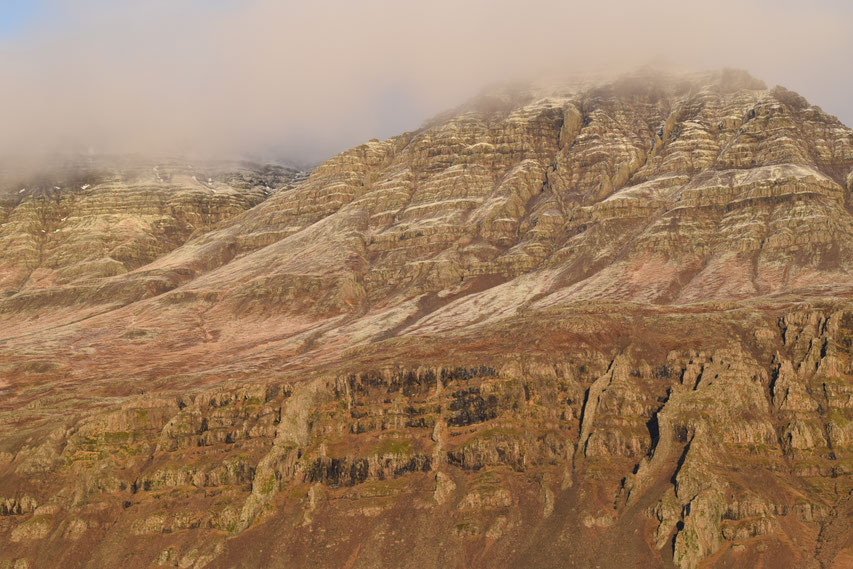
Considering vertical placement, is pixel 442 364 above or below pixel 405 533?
above

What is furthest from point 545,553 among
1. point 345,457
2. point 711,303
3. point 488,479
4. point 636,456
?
point 711,303

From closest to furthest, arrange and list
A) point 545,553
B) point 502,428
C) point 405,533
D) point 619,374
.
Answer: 1. point 545,553
2. point 405,533
3. point 502,428
4. point 619,374

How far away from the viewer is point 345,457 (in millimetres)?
131000

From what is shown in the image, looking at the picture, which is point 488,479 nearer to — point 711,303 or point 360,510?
point 360,510

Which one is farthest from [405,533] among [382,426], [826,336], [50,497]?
[826,336]

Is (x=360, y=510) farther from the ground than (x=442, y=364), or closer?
closer

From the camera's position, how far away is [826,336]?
458ft

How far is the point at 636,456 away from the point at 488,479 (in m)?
28.7

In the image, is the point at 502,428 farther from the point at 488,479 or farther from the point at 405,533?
the point at 405,533

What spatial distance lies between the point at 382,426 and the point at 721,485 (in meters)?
65.6

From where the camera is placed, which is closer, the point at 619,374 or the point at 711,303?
the point at 619,374

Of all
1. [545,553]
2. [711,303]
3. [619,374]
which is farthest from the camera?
[711,303]

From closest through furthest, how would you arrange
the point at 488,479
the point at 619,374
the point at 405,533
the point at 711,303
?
1. the point at 405,533
2. the point at 488,479
3. the point at 619,374
4. the point at 711,303

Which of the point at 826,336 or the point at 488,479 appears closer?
the point at 488,479
